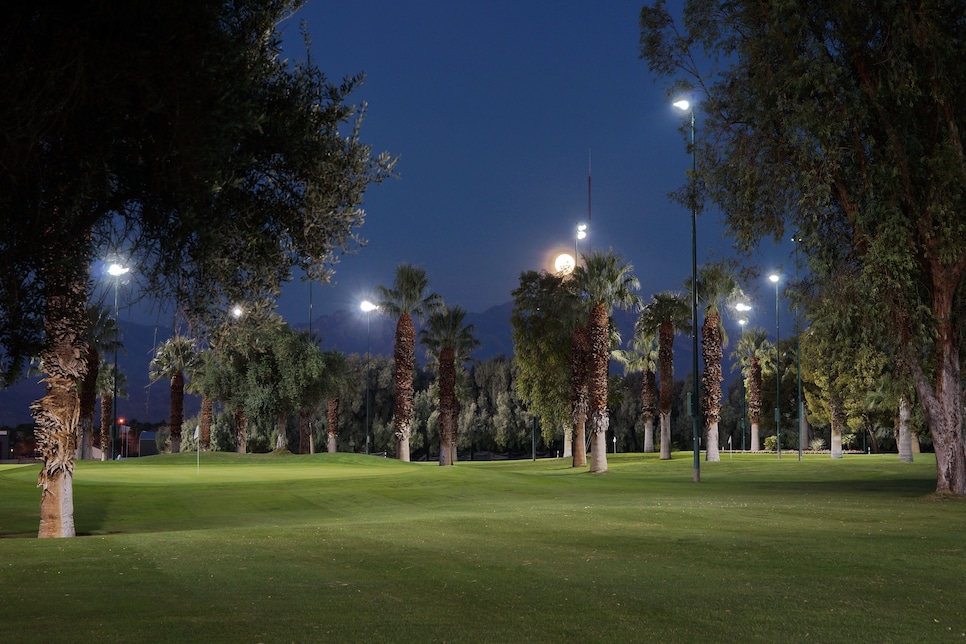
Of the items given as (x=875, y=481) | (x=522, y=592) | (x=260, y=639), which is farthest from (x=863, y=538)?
(x=875, y=481)

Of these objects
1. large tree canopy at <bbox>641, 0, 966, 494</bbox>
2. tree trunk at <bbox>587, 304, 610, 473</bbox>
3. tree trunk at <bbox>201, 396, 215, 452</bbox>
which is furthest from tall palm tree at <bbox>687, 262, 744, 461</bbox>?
tree trunk at <bbox>201, 396, 215, 452</bbox>

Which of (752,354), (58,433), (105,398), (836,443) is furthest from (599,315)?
(105,398)

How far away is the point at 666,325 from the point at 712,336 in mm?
5582

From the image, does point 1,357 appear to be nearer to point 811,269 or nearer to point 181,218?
point 181,218

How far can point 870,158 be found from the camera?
88.3 feet

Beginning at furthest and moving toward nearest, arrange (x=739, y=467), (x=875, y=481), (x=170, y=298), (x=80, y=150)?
1. (x=739, y=467)
2. (x=875, y=481)
3. (x=170, y=298)
4. (x=80, y=150)

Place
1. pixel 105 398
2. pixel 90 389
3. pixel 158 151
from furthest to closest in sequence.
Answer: pixel 105 398, pixel 90 389, pixel 158 151

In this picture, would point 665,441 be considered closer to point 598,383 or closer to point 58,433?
point 598,383

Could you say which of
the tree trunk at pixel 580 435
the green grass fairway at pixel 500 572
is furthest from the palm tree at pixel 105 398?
the green grass fairway at pixel 500 572

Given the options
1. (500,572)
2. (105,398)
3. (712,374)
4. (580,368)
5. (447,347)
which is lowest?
(500,572)

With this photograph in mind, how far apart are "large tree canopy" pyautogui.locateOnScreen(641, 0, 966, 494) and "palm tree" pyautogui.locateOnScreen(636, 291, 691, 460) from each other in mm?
34626

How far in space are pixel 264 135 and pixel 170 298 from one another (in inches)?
101

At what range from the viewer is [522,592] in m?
11.4

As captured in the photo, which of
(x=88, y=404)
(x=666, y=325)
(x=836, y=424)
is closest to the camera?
(x=88, y=404)
